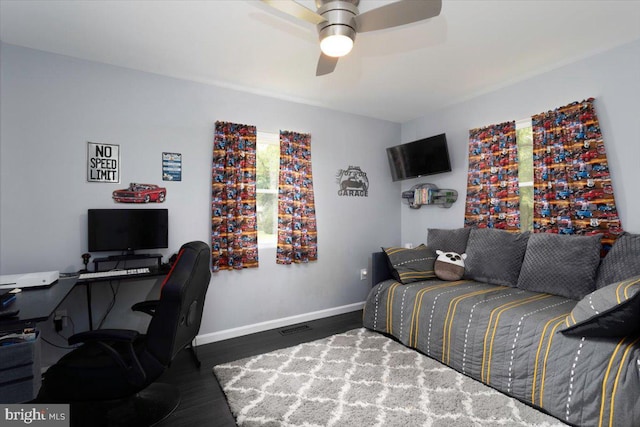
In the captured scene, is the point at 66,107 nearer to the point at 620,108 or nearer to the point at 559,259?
the point at 559,259

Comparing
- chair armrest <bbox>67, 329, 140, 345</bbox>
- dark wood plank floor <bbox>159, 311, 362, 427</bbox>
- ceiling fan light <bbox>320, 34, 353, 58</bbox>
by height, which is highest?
ceiling fan light <bbox>320, 34, 353, 58</bbox>

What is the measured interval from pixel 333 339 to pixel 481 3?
9.55 ft

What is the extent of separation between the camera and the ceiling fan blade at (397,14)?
5.29ft

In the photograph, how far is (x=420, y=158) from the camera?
390cm

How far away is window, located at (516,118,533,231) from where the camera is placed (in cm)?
318

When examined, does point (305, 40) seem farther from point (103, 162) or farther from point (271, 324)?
point (271, 324)

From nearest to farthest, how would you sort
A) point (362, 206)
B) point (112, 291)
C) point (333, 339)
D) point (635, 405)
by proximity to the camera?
point (635, 405)
point (112, 291)
point (333, 339)
point (362, 206)

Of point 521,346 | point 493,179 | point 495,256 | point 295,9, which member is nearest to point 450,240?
point 495,256

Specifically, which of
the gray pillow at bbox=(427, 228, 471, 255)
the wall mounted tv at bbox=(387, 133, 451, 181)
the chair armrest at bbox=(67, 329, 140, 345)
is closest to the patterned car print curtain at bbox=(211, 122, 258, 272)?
the chair armrest at bbox=(67, 329, 140, 345)

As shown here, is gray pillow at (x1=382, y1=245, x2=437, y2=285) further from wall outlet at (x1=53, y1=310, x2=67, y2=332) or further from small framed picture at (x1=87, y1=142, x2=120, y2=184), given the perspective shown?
→ wall outlet at (x1=53, y1=310, x2=67, y2=332)

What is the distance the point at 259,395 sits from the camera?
216cm

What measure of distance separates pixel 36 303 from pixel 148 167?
1.44m

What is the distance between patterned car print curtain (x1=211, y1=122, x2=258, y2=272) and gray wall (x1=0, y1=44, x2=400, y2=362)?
0.10 metres

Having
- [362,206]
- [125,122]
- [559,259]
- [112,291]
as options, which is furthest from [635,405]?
[125,122]
